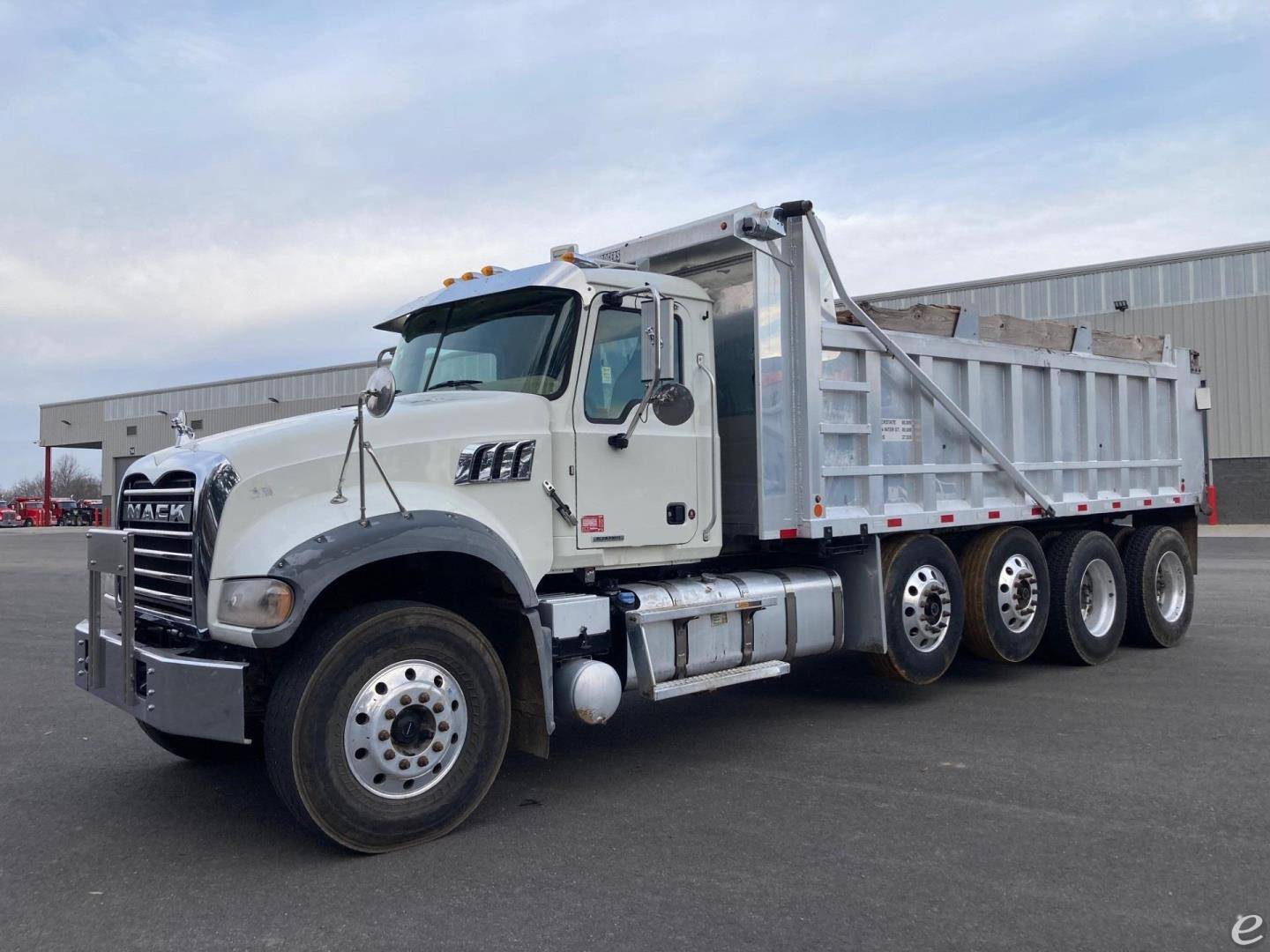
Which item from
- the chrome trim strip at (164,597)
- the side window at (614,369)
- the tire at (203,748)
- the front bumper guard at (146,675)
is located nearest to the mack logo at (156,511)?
the front bumper guard at (146,675)

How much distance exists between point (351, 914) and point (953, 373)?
5897 millimetres

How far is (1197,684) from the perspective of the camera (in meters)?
8.05

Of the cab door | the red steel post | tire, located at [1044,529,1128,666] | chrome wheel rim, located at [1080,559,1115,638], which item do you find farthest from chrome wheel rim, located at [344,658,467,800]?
the red steel post

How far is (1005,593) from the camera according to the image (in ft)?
26.9

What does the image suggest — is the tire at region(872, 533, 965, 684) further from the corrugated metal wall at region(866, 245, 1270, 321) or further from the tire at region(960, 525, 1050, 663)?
the corrugated metal wall at region(866, 245, 1270, 321)

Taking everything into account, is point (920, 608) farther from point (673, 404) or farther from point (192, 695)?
point (192, 695)

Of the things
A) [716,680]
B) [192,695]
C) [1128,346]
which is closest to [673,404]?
[716,680]

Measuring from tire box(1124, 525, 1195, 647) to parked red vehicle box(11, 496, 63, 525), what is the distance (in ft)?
199

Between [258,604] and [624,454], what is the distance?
7.38 ft

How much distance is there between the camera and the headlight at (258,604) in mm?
4387

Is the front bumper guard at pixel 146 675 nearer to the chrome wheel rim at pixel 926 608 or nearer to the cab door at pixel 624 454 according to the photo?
the cab door at pixel 624 454

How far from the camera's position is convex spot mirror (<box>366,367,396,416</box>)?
462 cm

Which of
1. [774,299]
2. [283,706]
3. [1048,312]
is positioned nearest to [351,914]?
[283,706]

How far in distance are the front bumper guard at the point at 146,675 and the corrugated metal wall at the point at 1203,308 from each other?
1095 inches
